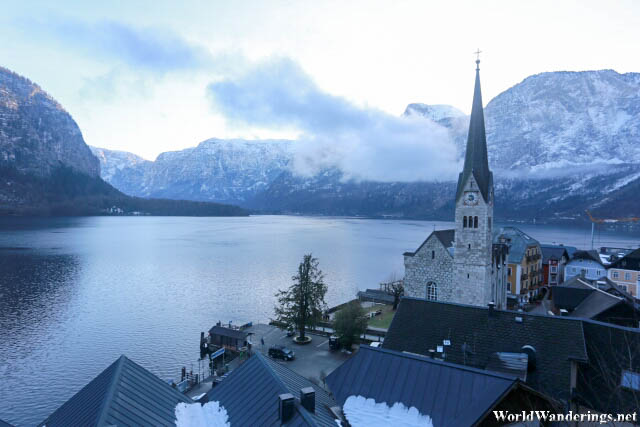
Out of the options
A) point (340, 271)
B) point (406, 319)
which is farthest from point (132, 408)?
point (340, 271)

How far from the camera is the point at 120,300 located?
2547 inches

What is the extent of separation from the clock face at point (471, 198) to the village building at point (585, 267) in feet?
134


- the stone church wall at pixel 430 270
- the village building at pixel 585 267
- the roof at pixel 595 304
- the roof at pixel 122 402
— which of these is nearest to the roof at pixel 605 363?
the roof at pixel 595 304

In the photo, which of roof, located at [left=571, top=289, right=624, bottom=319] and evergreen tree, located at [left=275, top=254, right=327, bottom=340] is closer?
roof, located at [left=571, top=289, right=624, bottom=319]

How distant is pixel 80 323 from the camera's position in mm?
52656

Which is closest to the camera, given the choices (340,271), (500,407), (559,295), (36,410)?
(500,407)

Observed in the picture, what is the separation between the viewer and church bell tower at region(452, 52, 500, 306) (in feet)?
116

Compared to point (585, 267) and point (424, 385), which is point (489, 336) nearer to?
point (424, 385)

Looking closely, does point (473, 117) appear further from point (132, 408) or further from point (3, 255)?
point (3, 255)

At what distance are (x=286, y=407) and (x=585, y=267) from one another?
234ft

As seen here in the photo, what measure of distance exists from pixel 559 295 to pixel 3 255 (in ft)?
391

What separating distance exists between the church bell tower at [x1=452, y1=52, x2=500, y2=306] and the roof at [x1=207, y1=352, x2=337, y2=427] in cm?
2557

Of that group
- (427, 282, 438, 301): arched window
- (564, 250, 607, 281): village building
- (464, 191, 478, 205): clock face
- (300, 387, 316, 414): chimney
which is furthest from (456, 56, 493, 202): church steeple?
(564, 250, 607, 281): village building

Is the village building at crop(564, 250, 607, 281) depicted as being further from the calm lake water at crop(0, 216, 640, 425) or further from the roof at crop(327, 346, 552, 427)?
the roof at crop(327, 346, 552, 427)
